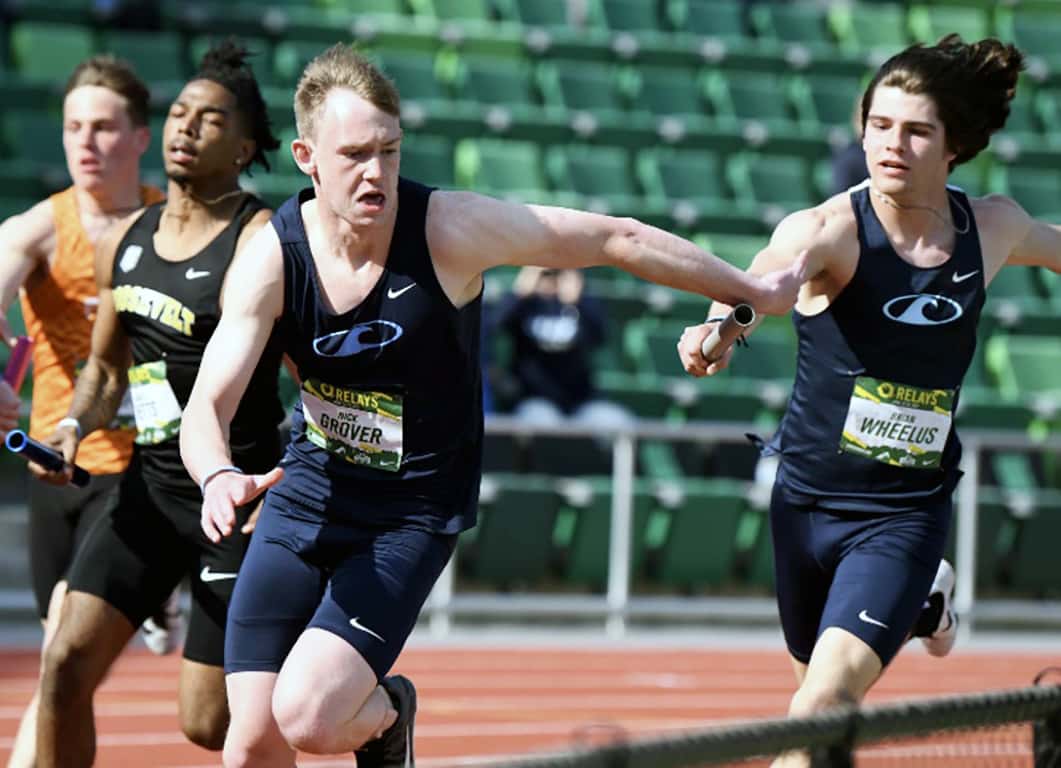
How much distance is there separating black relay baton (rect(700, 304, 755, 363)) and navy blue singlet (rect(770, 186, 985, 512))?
0.61 m

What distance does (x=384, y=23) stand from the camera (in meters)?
13.0

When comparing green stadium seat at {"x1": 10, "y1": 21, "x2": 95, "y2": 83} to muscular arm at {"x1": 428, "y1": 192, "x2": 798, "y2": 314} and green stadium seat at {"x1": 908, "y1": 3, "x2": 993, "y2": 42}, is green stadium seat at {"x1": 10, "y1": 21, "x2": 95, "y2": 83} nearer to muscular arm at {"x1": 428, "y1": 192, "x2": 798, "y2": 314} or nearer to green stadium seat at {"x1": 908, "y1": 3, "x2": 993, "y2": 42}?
green stadium seat at {"x1": 908, "y1": 3, "x2": 993, "y2": 42}

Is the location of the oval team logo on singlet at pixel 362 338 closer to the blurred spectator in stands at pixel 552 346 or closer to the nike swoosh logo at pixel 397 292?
the nike swoosh logo at pixel 397 292

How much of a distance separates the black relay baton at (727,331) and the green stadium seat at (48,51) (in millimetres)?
8633

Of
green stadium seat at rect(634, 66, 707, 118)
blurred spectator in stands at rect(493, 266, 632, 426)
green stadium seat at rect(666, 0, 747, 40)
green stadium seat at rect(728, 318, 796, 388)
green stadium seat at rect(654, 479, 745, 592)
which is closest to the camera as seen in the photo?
green stadium seat at rect(654, 479, 745, 592)

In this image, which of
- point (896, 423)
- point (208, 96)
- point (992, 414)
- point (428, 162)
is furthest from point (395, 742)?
point (428, 162)

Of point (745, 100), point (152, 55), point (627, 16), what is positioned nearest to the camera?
point (152, 55)

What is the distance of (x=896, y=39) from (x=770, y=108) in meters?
1.63

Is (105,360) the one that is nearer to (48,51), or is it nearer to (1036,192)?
(48,51)

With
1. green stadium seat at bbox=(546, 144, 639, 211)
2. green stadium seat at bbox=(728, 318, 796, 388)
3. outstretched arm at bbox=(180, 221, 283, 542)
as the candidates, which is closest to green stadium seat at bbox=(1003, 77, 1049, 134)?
green stadium seat at bbox=(546, 144, 639, 211)

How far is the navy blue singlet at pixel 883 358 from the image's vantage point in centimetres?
468

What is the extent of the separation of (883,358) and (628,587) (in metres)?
5.25

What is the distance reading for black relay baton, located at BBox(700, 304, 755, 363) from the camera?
413 centimetres

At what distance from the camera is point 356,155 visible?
4.10 m
